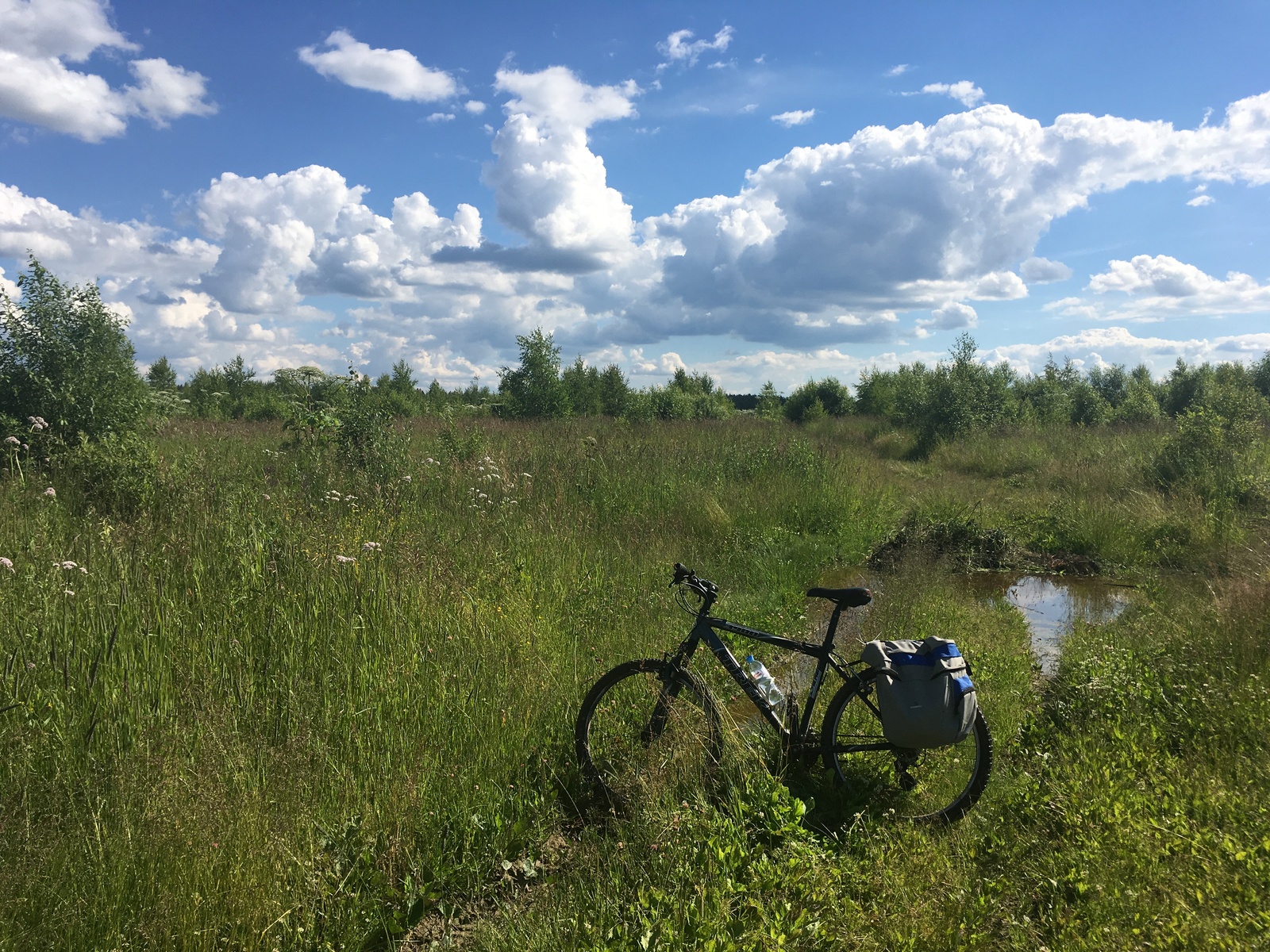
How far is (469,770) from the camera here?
368cm

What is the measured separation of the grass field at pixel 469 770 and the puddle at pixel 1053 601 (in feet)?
1.16

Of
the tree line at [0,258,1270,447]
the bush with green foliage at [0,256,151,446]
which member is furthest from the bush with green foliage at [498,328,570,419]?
the bush with green foliage at [0,256,151,446]

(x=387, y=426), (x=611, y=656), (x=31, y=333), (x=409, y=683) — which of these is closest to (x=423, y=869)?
(x=409, y=683)

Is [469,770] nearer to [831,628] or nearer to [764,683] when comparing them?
[764,683]

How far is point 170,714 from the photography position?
3.40m

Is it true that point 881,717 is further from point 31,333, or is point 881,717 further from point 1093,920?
point 31,333

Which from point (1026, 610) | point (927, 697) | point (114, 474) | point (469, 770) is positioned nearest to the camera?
point (927, 697)

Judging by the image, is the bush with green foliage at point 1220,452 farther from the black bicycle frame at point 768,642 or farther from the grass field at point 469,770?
the black bicycle frame at point 768,642

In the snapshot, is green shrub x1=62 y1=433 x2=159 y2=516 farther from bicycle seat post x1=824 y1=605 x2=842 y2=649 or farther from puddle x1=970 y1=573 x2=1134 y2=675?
puddle x1=970 y1=573 x2=1134 y2=675

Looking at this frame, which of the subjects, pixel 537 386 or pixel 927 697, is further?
pixel 537 386

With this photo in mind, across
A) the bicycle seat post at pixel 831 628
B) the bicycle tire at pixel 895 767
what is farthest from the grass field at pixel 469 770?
the bicycle seat post at pixel 831 628

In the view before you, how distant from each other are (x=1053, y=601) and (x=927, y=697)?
20.0 ft

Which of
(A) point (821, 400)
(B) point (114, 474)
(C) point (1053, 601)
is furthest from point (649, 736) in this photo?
(A) point (821, 400)

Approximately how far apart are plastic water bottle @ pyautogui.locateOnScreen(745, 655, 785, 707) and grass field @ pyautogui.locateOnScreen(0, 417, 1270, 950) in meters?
0.36
